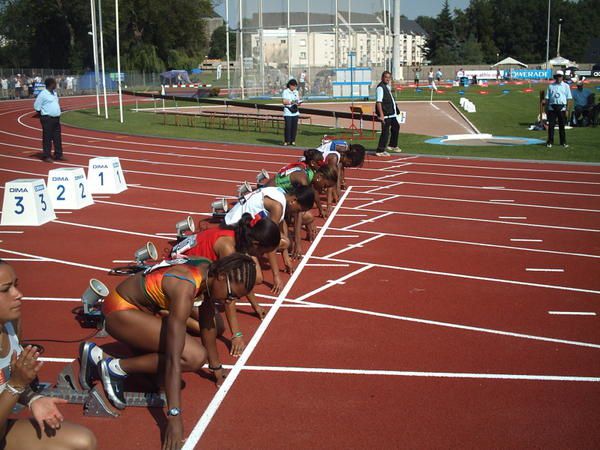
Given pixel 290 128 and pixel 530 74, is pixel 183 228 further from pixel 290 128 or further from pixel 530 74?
pixel 530 74

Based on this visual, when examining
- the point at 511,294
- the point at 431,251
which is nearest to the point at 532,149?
the point at 431,251

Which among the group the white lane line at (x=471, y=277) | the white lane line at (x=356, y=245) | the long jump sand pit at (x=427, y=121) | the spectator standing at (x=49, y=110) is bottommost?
the white lane line at (x=471, y=277)

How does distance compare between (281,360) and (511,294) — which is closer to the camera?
(281,360)

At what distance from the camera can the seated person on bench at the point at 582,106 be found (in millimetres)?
24969

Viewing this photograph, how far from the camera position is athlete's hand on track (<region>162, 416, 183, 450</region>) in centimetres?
413

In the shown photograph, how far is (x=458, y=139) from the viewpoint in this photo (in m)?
22.2

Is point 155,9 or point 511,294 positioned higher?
point 155,9

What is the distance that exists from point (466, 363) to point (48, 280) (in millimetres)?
4793

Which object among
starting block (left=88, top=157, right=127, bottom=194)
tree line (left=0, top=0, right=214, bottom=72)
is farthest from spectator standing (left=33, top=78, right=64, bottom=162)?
tree line (left=0, top=0, right=214, bottom=72)

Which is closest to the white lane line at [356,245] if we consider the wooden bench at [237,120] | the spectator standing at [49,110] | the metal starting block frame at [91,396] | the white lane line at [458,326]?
the white lane line at [458,326]

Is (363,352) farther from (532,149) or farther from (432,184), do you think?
(532,149)

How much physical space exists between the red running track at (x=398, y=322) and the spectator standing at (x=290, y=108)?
6.76 metres

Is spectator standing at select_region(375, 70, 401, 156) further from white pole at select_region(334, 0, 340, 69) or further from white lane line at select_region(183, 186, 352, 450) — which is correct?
white pole at select_region(334, 0, 340, 69)

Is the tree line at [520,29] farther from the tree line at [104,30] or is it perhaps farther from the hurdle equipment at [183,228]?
the hurdle equipment at [183,228]
